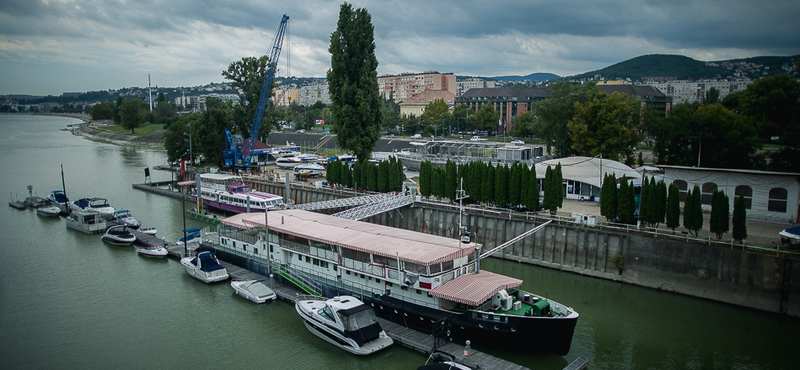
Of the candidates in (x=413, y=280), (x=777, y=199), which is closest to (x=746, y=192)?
(x=777, y=199)

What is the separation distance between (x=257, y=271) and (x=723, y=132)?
4324 centimetres

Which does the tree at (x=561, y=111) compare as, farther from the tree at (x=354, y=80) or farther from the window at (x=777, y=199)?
the window at (x=777, y=199)

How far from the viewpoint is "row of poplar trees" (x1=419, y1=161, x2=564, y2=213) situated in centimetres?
3320

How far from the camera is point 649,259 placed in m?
27.6

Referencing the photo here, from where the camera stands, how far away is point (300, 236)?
84.8 feet

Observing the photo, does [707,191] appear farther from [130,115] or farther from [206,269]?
[130,115]

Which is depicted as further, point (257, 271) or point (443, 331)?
point (257, 271)

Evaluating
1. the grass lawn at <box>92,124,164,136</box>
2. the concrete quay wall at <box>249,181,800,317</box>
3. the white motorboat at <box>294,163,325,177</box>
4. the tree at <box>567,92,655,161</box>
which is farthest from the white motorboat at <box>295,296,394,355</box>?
the grass lawn at <box>92,124,164,136</box>

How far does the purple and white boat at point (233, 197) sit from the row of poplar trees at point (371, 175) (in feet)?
20.7

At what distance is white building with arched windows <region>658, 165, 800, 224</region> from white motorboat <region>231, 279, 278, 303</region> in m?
29.0

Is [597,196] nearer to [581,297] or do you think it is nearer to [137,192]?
[581,297]

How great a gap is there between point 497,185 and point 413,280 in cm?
1634

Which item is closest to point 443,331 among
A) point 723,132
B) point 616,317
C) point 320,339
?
point 320,339

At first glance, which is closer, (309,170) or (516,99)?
(309,170)
